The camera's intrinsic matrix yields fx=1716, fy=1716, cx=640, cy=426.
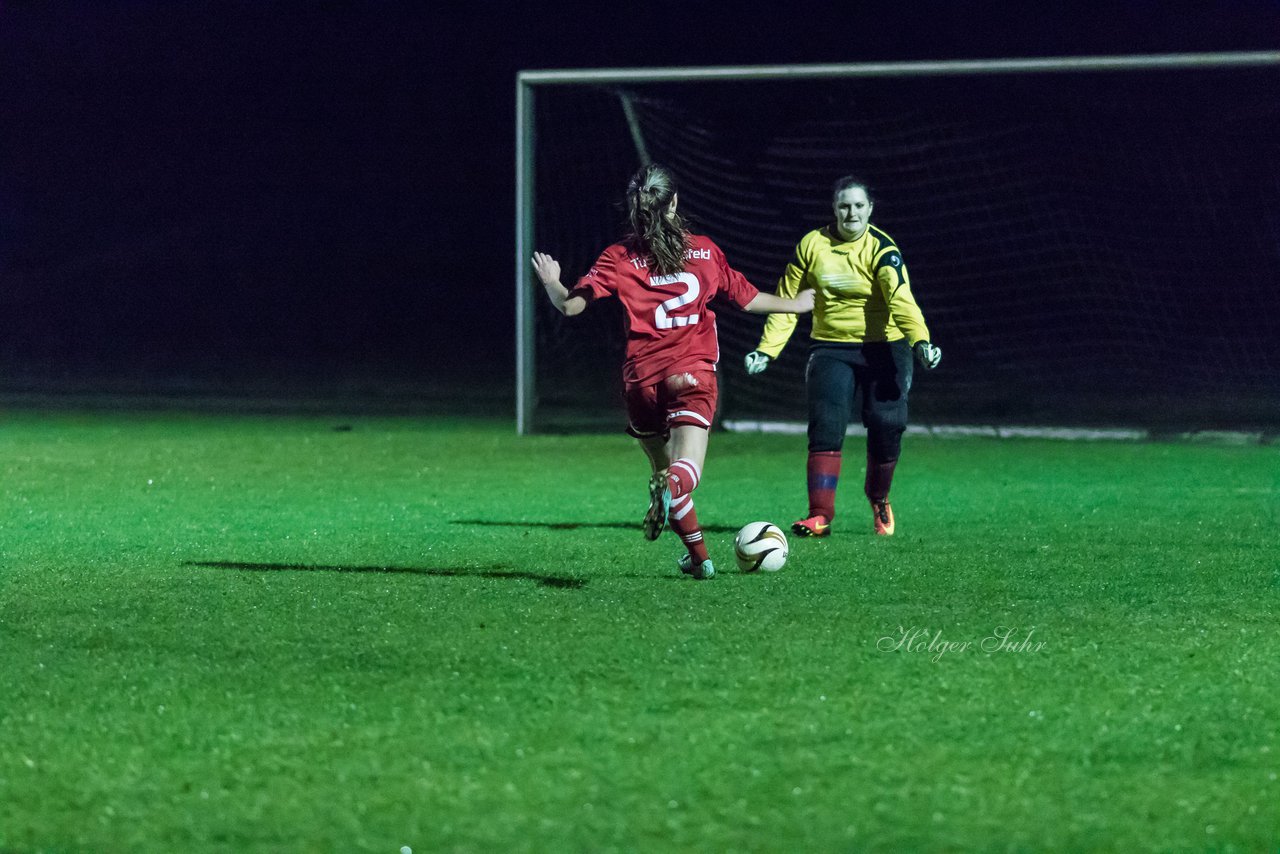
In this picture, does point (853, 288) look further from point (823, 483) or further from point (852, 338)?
point (823, 483)

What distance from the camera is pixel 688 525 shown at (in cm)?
655

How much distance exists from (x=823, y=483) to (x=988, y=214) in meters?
13.4

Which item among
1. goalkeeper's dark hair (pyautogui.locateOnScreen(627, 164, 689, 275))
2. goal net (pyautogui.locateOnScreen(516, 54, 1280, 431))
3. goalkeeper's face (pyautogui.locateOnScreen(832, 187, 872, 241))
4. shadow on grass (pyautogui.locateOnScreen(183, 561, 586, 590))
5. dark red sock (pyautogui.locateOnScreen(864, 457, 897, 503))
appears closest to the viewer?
goalkeeper's dark hair (pyautogui.locateOnScreen(627, 164, 689, 275))

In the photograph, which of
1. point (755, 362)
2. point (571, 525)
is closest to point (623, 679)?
point (755, 362)

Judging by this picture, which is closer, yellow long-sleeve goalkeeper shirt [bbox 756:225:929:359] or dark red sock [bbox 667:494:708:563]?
dark red sock [bbox 667:494:708:563]

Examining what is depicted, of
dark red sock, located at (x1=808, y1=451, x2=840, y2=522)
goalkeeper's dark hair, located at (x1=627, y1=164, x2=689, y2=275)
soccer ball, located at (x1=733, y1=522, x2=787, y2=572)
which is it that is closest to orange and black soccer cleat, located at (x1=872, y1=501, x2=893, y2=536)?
dark red sock, located at (x1=808, y1=451, x2=840, y2=522)

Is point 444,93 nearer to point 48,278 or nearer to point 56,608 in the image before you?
point 48,278

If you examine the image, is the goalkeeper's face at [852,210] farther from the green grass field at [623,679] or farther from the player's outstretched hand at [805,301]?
the green grass field at [623,679]

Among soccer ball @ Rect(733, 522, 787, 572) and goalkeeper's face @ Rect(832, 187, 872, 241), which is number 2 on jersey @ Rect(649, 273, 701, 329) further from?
goalkeeper's face @ Rect(832, 187, 872, 241)

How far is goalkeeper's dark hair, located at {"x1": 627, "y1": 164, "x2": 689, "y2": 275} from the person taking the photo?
649 cm

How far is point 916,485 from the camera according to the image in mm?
10680

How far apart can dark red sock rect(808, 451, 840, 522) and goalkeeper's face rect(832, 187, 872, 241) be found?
41.6 inches

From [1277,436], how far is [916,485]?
468 centimetres

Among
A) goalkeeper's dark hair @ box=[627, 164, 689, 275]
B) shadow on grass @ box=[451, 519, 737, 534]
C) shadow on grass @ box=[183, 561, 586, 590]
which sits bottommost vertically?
shadow on grass @ box=[451, 519, 737, 534]
